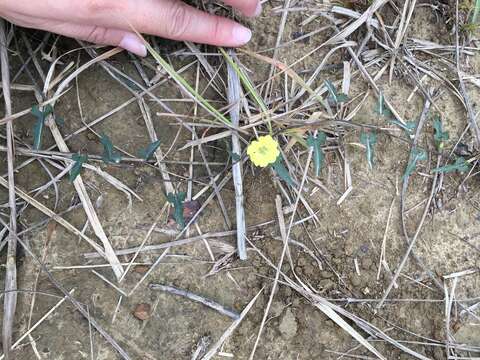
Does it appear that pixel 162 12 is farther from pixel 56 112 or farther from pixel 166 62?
pixel 56 112

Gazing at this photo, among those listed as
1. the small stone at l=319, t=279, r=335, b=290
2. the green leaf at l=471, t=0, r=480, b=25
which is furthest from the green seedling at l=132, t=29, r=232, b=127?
the green leaf at l=471, t=0, r=480, b=25

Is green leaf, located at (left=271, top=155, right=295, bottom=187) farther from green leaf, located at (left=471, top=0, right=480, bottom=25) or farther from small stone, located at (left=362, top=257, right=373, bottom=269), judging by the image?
green leaf, located at (left=471, top=0, right=480, bottom=25)

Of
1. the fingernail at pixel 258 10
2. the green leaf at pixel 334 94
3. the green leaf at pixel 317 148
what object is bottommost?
the green leaf at pixel 317 148

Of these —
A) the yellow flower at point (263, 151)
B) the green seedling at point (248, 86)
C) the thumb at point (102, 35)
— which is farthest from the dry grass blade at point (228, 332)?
the thumb at point (102, 35)

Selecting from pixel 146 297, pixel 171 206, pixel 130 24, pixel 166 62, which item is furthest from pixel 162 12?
pixel 146 297

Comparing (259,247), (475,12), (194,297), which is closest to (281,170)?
(259,247)

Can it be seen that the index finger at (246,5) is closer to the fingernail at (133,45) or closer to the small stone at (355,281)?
the fingernail at (133,45)
